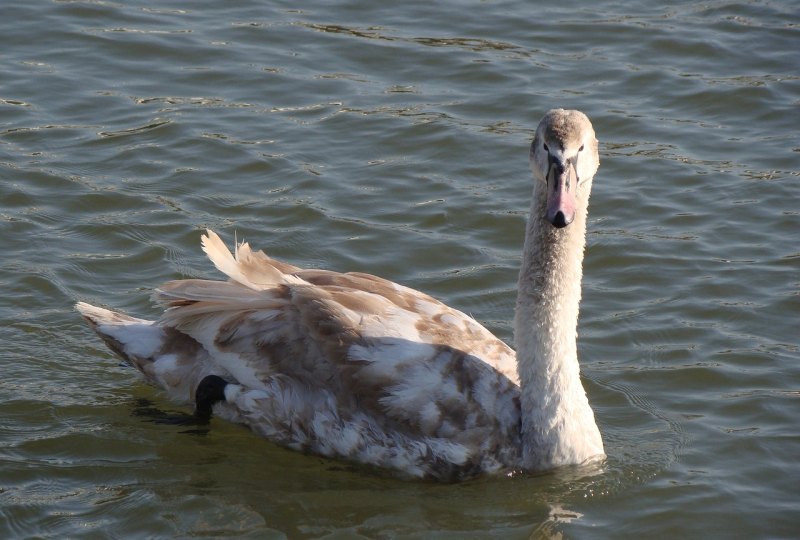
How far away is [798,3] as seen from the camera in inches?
602

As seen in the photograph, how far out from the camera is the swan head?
7395 millimetres

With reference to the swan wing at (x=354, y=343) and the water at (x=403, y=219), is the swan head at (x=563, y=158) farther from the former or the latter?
the water at (x=403, y=219)

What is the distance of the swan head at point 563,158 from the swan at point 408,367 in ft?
0.08

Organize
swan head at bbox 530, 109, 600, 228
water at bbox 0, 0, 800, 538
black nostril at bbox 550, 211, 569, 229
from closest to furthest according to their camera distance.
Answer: black nostril at bbox 550, 211, 569, 229
swan head at bbox 530, 109, 600, 228
water at bbox 0, 0, 800, 538

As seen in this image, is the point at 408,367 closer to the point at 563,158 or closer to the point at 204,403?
the point at 204,403

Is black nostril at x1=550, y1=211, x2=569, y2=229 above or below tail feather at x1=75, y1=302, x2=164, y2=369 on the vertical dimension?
above

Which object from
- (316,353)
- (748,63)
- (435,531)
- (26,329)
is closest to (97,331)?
(26,329)

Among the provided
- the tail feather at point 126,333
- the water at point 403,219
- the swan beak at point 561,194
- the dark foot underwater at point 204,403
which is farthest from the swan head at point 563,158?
the tail feather at point 126,333

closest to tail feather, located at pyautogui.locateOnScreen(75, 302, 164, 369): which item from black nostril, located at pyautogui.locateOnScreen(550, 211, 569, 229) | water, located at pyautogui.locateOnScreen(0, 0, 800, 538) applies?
water, located at pyautogui.locateOnScreen(0, 0, 800, 538)

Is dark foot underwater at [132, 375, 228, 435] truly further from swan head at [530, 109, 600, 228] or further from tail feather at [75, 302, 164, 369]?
swan head at [530, 109, 600, 228]

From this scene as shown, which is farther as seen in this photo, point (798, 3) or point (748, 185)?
point (798, 3)

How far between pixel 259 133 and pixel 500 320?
3.48 metres

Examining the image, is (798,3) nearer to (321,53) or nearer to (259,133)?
(321,53)

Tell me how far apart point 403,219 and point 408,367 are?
3.25m
